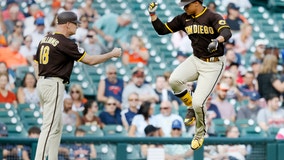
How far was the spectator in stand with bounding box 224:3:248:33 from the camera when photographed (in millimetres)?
17828

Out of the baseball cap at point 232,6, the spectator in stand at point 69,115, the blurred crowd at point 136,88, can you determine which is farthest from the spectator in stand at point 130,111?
the baseball cap at point 232,6

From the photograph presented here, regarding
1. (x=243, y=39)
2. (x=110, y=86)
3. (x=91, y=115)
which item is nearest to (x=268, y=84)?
(x=243, y=39)

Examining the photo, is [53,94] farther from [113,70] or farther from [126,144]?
[113,70]

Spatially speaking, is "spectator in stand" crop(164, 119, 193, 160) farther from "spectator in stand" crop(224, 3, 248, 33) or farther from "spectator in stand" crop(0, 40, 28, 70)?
"spectator in stand" crop(224, 3, 248, 33)

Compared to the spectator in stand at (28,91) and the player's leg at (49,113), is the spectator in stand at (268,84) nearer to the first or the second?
the spectator in stand at (28,91)

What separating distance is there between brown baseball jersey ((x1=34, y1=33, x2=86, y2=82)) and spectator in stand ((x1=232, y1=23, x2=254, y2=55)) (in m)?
6.69

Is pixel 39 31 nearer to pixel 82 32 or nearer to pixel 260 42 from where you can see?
pixel 82 32

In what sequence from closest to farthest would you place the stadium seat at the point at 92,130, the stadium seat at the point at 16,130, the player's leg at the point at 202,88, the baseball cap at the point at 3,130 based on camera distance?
the player's leg at the point at 202,88 < the baseball cap at the point at 3,130 < the stadium seat at the point at 92,130 < the stadium seat at the point at 16,130

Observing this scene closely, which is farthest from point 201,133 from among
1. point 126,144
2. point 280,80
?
point 280,80

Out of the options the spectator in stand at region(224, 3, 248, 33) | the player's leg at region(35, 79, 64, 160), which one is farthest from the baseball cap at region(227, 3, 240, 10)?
the player's leg at region(35, 79, 64, 160)

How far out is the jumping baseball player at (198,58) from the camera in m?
11.1

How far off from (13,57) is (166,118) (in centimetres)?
286

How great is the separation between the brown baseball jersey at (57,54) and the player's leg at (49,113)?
111 millimetres

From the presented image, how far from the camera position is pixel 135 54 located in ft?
54.7
